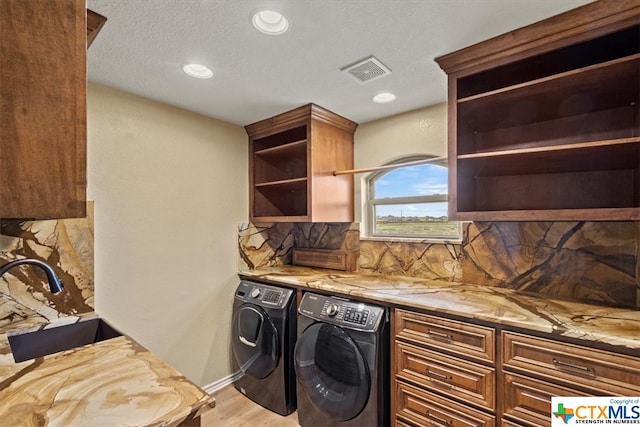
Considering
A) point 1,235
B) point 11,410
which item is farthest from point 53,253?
point 11,410

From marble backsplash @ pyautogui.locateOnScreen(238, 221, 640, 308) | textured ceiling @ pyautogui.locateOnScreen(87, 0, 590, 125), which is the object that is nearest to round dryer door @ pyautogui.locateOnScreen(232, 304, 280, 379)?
marble backsplash @ pyautogui.locateOnScreen(238, 221, 640, 308)

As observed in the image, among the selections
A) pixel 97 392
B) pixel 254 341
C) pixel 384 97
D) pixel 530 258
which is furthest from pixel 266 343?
pixel 384 97

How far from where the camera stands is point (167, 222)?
2.27m

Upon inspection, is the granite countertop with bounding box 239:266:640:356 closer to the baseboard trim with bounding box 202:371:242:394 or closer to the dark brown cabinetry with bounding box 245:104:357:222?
the dark brown cabinetry with bounding box 245:104:357:222

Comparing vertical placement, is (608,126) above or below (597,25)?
below

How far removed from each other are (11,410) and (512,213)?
6.98 ft

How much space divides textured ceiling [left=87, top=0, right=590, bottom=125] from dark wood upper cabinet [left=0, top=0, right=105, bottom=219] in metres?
0.65

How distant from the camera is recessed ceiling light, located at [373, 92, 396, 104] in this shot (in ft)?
6.84

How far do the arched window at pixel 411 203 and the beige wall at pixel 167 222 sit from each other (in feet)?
4.02

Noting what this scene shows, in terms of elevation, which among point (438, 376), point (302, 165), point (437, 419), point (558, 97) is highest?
point (558, 97)

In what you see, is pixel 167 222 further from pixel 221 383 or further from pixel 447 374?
pixel 447 374

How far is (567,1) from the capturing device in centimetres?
124

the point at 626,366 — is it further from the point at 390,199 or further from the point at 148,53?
the point at 148,53

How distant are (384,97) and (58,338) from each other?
2.49 meters
